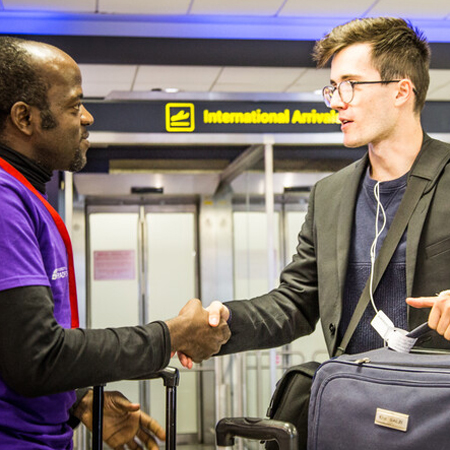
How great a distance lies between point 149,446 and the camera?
203 centimetres

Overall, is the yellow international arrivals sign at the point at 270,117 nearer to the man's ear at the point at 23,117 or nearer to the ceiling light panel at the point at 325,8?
the ceiling light panel at the point at 325,8

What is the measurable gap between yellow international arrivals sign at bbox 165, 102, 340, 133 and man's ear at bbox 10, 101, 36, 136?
339cm

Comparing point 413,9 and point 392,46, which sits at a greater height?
point 413,9

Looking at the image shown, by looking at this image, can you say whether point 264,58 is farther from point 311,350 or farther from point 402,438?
point 402,438

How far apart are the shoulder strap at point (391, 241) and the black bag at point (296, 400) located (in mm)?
132

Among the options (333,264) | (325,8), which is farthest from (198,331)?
(325,8)

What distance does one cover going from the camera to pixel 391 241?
2.03m

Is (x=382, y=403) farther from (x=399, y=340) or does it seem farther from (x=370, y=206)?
(x=370, y=206)

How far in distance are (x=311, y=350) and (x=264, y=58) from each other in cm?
283

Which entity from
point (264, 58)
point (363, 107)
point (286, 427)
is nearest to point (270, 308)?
point (363, 107)

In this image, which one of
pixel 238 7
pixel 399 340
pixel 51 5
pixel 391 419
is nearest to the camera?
pixel 391 419

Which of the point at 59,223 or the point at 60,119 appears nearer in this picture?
the point at 59,223

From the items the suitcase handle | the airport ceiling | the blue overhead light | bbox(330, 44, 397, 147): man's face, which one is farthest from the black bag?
the blue overhead light

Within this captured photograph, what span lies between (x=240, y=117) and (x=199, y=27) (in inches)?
81.4
